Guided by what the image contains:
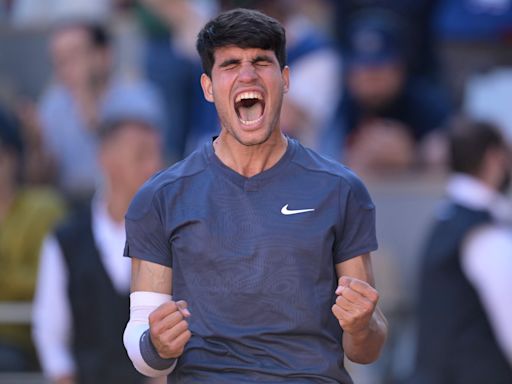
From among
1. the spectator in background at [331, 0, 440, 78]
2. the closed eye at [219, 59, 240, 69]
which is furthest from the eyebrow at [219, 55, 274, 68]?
the spectator in background at [331, 0, 440, 78]

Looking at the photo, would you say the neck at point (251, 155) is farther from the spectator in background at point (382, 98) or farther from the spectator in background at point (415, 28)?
the spectator in background at point (415, 28)

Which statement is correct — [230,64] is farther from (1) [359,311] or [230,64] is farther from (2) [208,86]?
(1) [359,311]

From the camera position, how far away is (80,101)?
8.46 m

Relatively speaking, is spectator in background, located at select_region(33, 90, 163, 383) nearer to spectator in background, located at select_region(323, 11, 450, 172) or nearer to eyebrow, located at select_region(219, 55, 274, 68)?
spectator in background, located at select_region(323, 11, 450, 172)

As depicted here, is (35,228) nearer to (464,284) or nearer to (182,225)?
(464,284)

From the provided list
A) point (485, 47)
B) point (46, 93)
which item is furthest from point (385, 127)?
point (46, 93)

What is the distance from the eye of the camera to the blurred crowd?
647 cm

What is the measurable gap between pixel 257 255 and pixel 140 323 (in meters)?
0.42

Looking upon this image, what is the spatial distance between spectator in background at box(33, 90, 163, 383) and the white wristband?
2490 mm

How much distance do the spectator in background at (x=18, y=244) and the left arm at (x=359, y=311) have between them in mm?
3777

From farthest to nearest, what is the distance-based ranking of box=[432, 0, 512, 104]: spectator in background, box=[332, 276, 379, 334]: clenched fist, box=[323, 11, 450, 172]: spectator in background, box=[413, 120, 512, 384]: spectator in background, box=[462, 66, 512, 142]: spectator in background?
box=[432, 0, 512, 104]: spectator in background → box=[323, 11, 450, 172]: spectator in background → box=[462, 66, 512, 142]: spectator in background → box=[413, 120, 512, 384]: spectator in background → box=[332, 276, 379, 334]: clenched fist

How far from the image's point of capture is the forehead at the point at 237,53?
3.79 meters

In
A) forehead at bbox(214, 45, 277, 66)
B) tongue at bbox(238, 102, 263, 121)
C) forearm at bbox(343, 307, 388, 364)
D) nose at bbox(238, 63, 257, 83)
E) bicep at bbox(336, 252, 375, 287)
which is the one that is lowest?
forearm at bbox(343, 307, 388, 364)

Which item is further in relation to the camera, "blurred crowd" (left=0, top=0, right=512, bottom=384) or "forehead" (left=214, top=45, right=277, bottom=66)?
"blurred crowd" (left=0, top=0, right=512, bottom=384)
